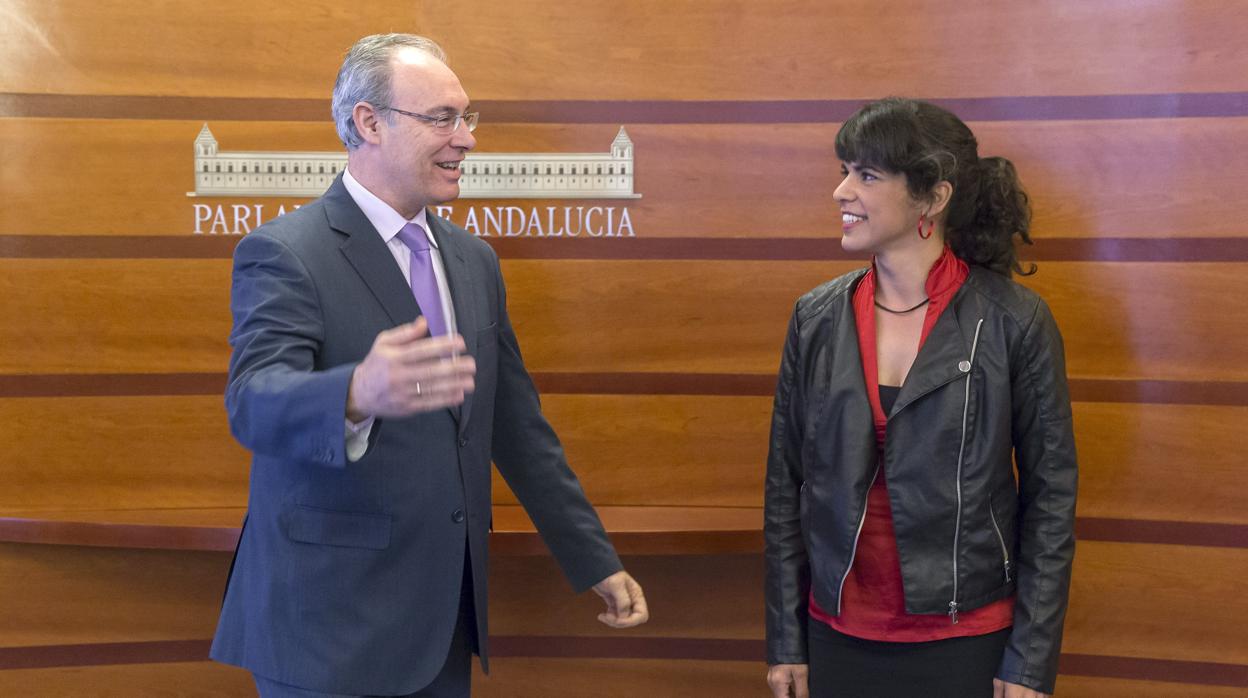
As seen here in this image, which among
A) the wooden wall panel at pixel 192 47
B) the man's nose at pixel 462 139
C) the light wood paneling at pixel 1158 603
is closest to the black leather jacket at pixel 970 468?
the man's nose at pixel 462 139

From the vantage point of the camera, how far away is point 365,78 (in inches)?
93.4

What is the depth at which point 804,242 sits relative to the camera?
337 centimetres

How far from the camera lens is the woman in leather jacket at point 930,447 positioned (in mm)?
2314

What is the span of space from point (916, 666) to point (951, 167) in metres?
1.00

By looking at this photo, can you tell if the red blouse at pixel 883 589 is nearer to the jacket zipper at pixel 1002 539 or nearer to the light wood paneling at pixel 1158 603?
the jacket zipper at pixel 1002 539

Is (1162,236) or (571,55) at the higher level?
(571,55)

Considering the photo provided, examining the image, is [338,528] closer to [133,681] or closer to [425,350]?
[425,350]

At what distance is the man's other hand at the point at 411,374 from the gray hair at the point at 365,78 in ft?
2.61

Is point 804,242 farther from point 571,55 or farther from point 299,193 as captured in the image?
point 299,193

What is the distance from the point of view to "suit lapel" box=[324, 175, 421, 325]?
7.19 ft

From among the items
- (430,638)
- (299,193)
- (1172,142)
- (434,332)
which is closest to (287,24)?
(299,193)

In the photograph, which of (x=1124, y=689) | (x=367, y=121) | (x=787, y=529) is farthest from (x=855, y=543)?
(x=1124, y=689)

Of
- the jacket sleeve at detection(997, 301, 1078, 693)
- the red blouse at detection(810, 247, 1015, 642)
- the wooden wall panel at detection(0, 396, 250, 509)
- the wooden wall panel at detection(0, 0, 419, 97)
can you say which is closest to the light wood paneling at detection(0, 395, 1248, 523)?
the wooden wall panel at detection(0, 396, 250, 509)

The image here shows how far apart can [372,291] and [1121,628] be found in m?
2.38
